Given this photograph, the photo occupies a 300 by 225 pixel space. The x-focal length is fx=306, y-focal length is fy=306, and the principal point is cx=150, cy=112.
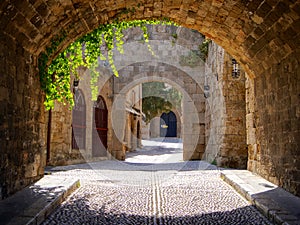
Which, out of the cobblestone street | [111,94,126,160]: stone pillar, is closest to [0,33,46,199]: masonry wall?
the cobblestone street

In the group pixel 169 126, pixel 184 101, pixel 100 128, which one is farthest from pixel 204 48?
pixel 169 126

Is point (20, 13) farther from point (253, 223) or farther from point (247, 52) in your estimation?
point (247, 52)

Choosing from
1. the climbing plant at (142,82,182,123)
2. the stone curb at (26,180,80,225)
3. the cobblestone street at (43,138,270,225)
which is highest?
the climbing plant at (142,82,182,123)

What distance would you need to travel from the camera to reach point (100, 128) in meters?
11.2

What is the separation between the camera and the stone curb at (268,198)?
9.62 feet

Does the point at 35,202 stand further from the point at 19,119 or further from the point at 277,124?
the point at 277,124

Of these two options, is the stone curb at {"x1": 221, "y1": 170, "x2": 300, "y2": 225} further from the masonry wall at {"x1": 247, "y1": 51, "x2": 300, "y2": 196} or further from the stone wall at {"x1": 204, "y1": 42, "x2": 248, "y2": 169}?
the stone wall at {"x1": 204, "y1": 42, "x2": 248, "y2": 169}

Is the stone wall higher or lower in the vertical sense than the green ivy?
lower

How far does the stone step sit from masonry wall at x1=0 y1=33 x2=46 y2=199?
16 centimetres

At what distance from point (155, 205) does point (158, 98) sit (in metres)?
21.3

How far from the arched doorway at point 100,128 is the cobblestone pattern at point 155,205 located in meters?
5.23

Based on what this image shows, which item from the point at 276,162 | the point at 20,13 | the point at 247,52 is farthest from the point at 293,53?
the point at 20,13

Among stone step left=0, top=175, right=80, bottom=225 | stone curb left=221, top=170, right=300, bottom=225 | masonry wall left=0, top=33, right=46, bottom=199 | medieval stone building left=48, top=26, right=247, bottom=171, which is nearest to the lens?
stone step left=0, top=175, right=80, bottom=225

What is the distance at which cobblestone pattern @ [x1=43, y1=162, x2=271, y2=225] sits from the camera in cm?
322
